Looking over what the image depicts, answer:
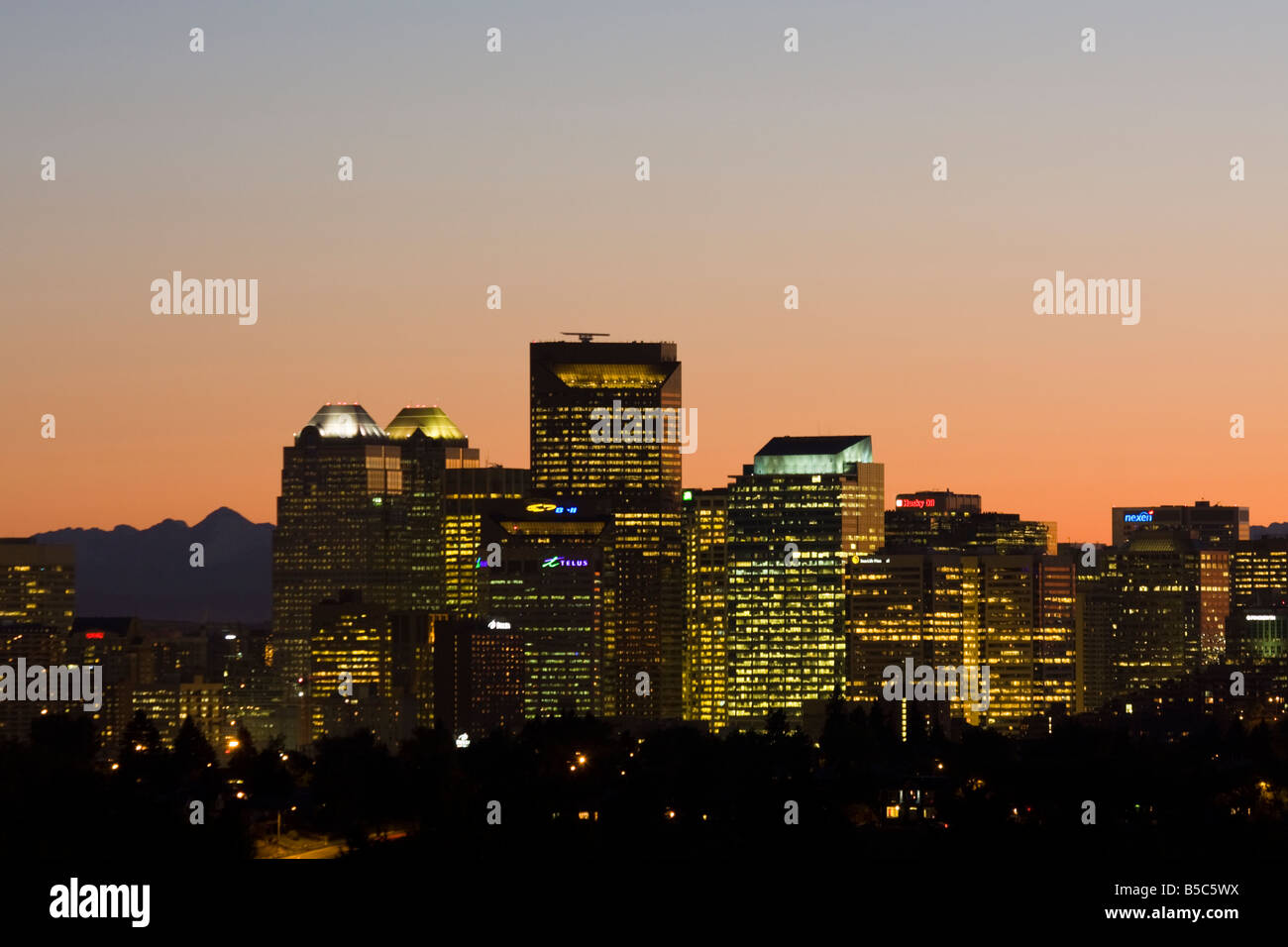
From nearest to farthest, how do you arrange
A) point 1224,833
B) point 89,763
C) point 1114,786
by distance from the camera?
point 1224,833, point 1114,786, point 89,763

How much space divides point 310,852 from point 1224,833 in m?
57.2

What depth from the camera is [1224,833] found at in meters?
141

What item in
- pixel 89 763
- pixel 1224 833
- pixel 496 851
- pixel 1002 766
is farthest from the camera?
pixel 89 763
